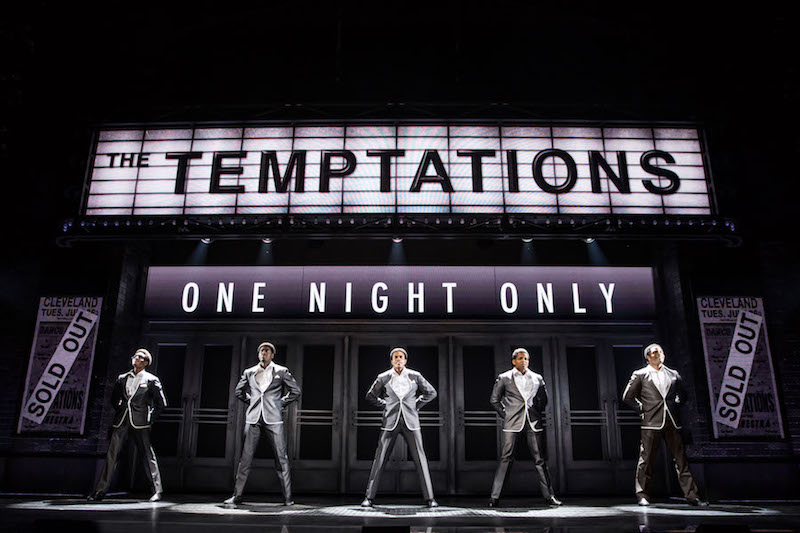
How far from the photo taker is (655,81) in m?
10.5

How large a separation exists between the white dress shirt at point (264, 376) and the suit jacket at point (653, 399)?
5.11 m

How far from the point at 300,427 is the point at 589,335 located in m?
5.43

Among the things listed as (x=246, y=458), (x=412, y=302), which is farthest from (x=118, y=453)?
(x=412, y=302)

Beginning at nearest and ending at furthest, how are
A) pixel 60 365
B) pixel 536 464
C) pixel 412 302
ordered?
pixel 536 464 → pixel 60 365 → pixel 412 302

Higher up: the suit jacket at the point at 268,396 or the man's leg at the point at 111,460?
the suit jacket at the point at 268,396

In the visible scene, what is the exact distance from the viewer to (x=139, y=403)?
7.82m

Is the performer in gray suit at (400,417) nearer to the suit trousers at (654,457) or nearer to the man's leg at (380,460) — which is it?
the man's leg at (380,460)

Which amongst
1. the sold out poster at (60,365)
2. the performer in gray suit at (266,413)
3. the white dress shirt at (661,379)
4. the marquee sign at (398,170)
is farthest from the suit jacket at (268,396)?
the white dress shirt at (661,379)

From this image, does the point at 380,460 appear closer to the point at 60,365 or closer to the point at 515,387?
the point at 515,387

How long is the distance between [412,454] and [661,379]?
3648 millimetres

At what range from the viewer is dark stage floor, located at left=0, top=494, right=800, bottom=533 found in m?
5.37

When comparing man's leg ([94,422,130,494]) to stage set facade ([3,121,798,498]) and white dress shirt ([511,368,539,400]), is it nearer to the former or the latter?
stage set facade ([3,121,798,498])

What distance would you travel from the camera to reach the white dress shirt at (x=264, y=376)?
24.8 feet

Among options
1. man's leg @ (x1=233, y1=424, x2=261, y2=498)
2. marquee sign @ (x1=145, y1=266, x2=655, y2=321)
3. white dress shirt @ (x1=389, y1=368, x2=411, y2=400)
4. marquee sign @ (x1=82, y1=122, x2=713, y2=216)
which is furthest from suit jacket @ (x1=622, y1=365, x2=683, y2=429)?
man's leg @ (x1=233, y1=424, x2=261, y2=498)
